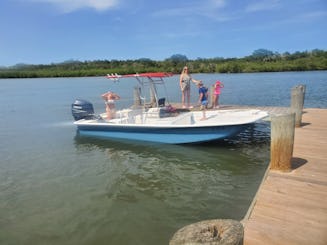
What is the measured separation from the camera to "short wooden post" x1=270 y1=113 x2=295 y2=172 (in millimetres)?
5988

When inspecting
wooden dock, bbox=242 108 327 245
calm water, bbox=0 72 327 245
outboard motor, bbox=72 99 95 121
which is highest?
outboard motor, bbox=72 99 95 121

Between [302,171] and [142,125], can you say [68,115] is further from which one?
[302,171]

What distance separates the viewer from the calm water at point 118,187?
5.70 metres

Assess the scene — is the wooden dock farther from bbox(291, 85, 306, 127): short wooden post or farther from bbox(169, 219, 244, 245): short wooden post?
bbox(291, 85, 306, 127): short wooden post

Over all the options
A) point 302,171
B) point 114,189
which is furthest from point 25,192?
point 302,171

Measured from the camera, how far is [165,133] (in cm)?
1068

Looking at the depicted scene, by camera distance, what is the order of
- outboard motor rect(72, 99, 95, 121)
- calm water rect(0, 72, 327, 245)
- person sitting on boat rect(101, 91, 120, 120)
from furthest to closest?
outboard motor rect(72, 99, 95, 121) < person sitting on boat rect(101, 91, 120, 120) < calm water rect(0, 72, 327, 245)

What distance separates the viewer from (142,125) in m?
10.8

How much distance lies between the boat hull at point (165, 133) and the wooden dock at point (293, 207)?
2.88 meters

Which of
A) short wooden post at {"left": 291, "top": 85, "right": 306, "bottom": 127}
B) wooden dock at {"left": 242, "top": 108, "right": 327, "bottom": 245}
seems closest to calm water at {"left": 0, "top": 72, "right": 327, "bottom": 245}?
wooden dock at {"left": 242, "top": 108, "right": 327, "bottom": 245}

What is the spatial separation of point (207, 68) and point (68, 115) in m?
56.0

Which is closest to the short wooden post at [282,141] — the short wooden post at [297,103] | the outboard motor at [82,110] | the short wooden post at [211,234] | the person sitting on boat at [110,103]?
the short wooden post at [211,234]

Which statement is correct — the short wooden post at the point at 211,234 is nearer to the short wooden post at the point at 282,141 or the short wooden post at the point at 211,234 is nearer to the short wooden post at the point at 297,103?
the short wooden post at the point at 282,141

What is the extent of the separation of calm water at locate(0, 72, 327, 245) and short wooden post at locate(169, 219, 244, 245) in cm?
234
